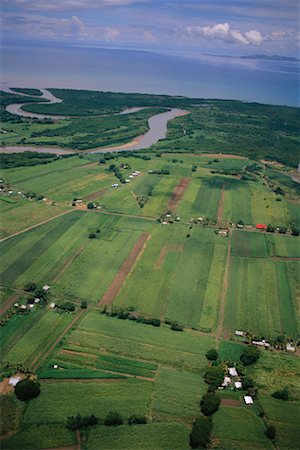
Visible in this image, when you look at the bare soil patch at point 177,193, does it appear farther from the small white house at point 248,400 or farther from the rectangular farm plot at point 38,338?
the small white house at point 248,400

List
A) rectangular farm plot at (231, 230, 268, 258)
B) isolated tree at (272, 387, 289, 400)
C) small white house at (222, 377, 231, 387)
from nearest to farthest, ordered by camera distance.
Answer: isolated tree at (272, 387, 289, 400) → small white house at (222, 377, 231, 387) → rectangular farm plot at (231, 230, 268, 258)

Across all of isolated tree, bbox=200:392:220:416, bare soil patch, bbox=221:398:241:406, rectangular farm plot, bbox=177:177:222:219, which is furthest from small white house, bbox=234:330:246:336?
rectangular farm plot, bbox=177:177:222:219

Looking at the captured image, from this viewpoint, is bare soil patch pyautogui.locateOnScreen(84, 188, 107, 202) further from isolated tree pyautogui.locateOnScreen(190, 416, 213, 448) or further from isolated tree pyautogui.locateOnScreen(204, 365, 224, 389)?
isolated tree pyautogui.locateOnScreen(190, 416, 213, 448)

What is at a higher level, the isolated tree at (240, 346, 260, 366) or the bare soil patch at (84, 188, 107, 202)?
the bare soil patch at (84, 188, 107, 202)

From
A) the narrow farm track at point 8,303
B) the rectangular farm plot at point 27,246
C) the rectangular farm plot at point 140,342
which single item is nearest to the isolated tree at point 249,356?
the rectangular farm plot at point 140,342

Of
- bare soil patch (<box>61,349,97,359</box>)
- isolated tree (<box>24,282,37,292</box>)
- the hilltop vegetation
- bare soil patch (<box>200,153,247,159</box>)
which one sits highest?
the hilltop vegetation

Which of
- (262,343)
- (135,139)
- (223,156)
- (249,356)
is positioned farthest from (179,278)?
(135,139)

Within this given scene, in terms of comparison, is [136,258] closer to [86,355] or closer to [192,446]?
[86,355]
